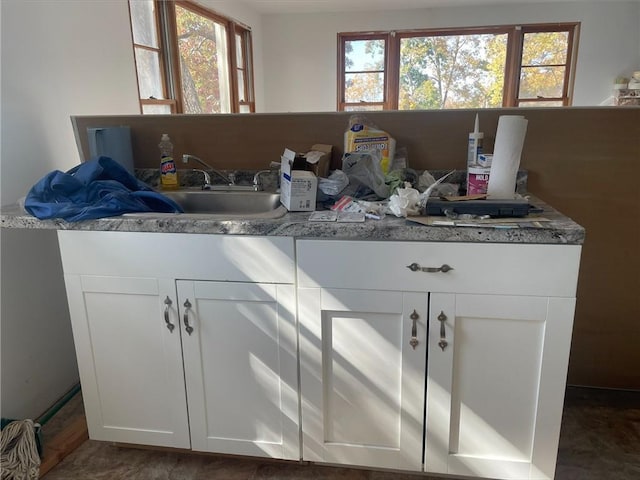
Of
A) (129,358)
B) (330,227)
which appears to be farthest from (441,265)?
(129,358)

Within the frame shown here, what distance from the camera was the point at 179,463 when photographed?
1.55 m

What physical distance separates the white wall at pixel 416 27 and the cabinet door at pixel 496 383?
17.2 feet

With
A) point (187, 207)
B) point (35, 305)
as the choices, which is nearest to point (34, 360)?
point (35, 305)

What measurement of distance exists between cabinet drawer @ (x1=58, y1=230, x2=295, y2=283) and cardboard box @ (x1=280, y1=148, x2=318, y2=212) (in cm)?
18

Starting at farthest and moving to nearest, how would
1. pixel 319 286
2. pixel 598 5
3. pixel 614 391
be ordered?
1. pixel 598 5
2. pixel 614 391
3. pixel 319 286

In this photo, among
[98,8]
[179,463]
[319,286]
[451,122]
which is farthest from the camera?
[98,8]

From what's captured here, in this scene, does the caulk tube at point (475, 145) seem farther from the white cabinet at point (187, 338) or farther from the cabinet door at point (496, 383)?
the white cabinet at point (187, 338)

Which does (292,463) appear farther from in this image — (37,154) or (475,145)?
(37,154)

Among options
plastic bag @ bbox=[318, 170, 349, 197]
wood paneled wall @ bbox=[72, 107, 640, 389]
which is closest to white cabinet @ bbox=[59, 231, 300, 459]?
plastic bag @ bbox=[318, 170, 349, 197]

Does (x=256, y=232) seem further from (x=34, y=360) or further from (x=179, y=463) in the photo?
(x=34, y=360)

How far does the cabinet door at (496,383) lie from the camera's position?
121 centimetres

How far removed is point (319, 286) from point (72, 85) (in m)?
1.48

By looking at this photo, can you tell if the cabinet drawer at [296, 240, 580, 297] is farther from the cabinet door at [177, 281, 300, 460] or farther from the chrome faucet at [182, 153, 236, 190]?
the chrome faucet at [182, 153, 236, 190]

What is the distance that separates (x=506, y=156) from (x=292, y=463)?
123 centimetres
